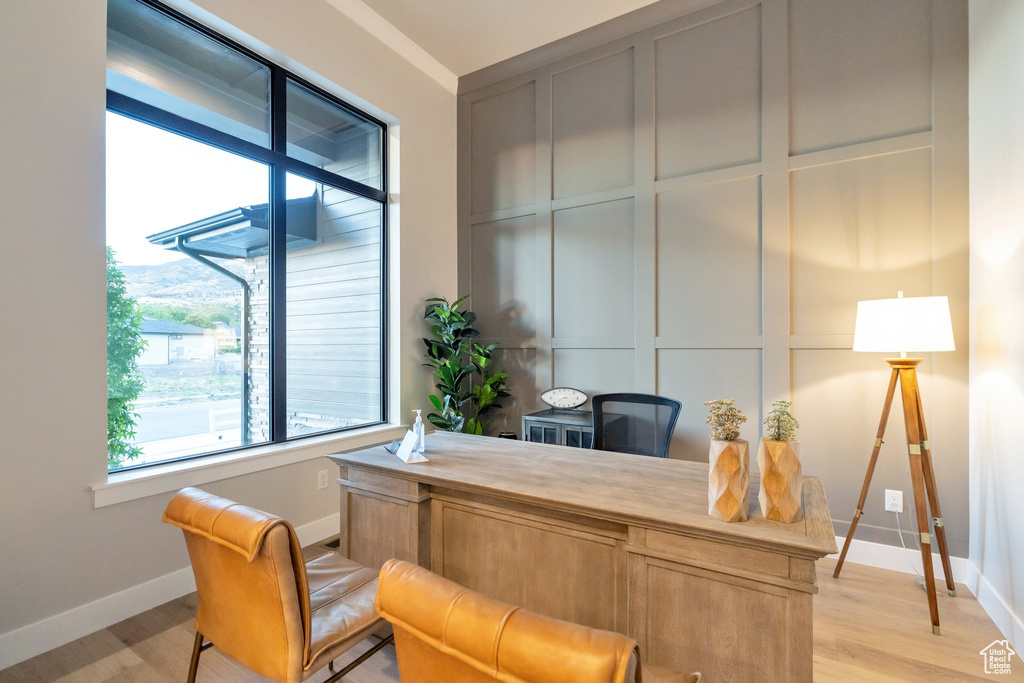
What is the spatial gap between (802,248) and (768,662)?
2.43 m

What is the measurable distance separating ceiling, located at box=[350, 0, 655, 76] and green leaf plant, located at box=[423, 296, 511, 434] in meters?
1.98

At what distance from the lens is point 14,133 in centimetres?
187

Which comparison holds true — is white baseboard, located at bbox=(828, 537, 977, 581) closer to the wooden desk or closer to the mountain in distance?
the wooden desk

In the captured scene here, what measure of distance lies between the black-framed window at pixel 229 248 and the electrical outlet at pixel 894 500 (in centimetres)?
327

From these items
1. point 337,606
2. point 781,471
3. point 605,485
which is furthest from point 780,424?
point 337,606

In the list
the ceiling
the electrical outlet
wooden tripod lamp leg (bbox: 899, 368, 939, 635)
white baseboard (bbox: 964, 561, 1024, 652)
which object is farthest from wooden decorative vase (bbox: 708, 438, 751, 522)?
the ceiling

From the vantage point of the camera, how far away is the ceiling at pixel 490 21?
328 centimetres

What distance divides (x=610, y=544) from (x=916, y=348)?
5.74 feet

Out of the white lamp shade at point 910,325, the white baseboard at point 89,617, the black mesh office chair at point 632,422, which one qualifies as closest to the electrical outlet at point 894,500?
the white lamp shade at point 910,325

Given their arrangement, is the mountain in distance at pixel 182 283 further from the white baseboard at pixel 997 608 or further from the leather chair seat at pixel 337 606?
the white baseboard at pixel 997 608

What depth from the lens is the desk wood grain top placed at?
1140 millimetres

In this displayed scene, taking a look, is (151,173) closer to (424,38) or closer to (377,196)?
(377,196)

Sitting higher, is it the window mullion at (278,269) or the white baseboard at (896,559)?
the window mullion at (278,269)

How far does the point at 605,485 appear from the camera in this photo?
1516 millimetres
